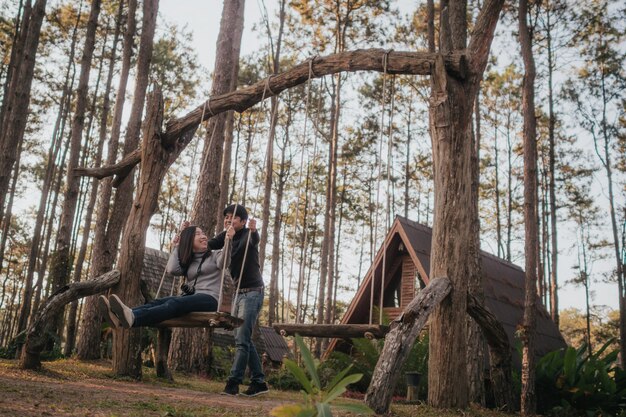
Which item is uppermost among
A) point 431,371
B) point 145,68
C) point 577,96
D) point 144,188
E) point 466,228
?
point 577,96

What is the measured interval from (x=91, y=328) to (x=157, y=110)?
16.0 ft

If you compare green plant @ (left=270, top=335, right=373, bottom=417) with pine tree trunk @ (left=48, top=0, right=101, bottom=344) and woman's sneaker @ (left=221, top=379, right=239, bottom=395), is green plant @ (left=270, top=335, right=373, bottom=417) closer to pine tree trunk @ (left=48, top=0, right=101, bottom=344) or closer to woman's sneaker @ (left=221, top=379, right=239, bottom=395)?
woman's sneaker @ (left=221, top=379, right=239, bottom=395)

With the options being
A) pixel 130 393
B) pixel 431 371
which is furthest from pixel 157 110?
Answer: pixel 431 371

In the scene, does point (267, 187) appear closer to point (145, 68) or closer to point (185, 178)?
point (145, 68)

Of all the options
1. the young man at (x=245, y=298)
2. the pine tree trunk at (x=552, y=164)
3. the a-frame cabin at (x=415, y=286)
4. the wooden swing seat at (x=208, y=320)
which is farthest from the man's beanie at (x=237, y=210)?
the pine tree trunk at (x=552, y=164)

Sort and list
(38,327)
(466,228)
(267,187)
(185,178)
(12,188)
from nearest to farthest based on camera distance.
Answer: (466,228), (38,327), (267,187), (12,188), (185,178)

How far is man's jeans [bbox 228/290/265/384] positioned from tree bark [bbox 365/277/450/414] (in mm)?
1618

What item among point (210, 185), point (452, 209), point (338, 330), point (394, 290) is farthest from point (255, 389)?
point (394, 290)

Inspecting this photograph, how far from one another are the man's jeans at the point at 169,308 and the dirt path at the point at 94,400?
665 mm

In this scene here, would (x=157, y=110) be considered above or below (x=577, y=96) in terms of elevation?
below

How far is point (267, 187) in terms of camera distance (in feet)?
54.3

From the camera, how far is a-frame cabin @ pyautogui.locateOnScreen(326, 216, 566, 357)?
12211mm

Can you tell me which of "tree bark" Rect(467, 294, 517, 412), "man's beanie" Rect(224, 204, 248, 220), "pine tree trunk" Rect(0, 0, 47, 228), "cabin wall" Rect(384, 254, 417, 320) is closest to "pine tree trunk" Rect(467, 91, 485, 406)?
"tree bark" Rect(467, 294, 517, 412)

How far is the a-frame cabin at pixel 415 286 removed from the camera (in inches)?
481
